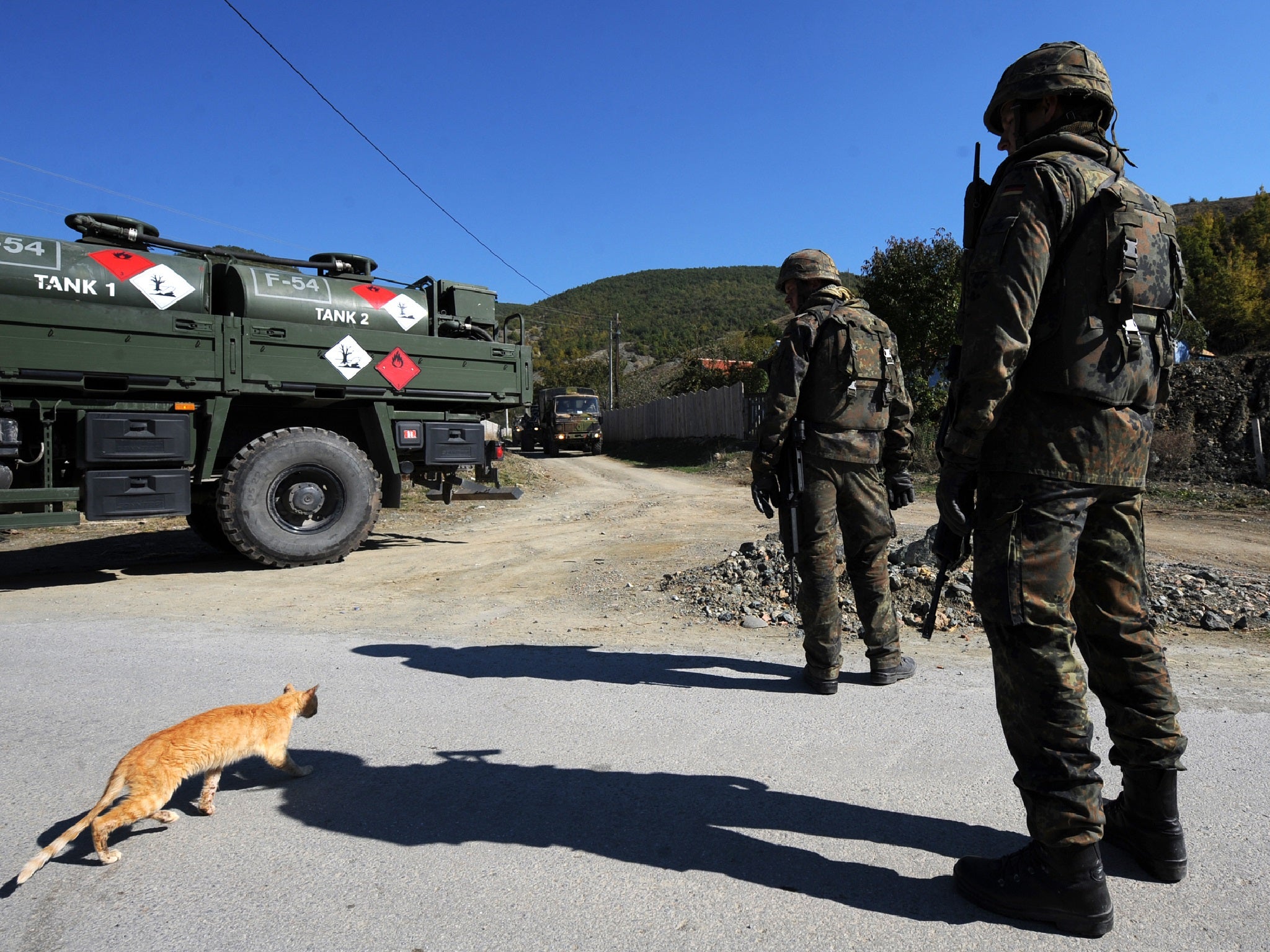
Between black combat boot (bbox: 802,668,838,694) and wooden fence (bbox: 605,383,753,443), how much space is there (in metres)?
19.8

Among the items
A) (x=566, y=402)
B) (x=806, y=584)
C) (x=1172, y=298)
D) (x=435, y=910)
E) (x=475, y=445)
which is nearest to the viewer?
(x=435, y=910)

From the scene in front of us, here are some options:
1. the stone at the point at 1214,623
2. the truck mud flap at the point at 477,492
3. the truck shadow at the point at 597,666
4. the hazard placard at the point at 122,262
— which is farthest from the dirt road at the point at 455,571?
the hazard placard at the point at 122,262

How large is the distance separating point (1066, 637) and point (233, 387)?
7.05 m

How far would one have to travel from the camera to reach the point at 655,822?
250cm

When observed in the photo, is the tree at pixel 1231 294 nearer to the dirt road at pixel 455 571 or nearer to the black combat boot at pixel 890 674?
the dirt road at pixel 455 571

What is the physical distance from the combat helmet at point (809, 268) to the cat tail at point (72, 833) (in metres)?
3.34

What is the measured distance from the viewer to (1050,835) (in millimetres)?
1955

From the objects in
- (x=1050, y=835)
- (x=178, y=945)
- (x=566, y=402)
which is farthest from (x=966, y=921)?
(x=566, y=402)

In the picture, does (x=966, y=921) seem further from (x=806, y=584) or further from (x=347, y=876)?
(x=806, y=584)

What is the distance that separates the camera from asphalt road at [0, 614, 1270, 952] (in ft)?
6.45

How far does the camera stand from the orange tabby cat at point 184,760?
2270 millimetres

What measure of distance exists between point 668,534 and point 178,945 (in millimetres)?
7609

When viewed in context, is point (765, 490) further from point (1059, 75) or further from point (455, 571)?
point (455, 571)

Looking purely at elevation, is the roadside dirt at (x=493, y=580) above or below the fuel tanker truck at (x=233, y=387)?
below
